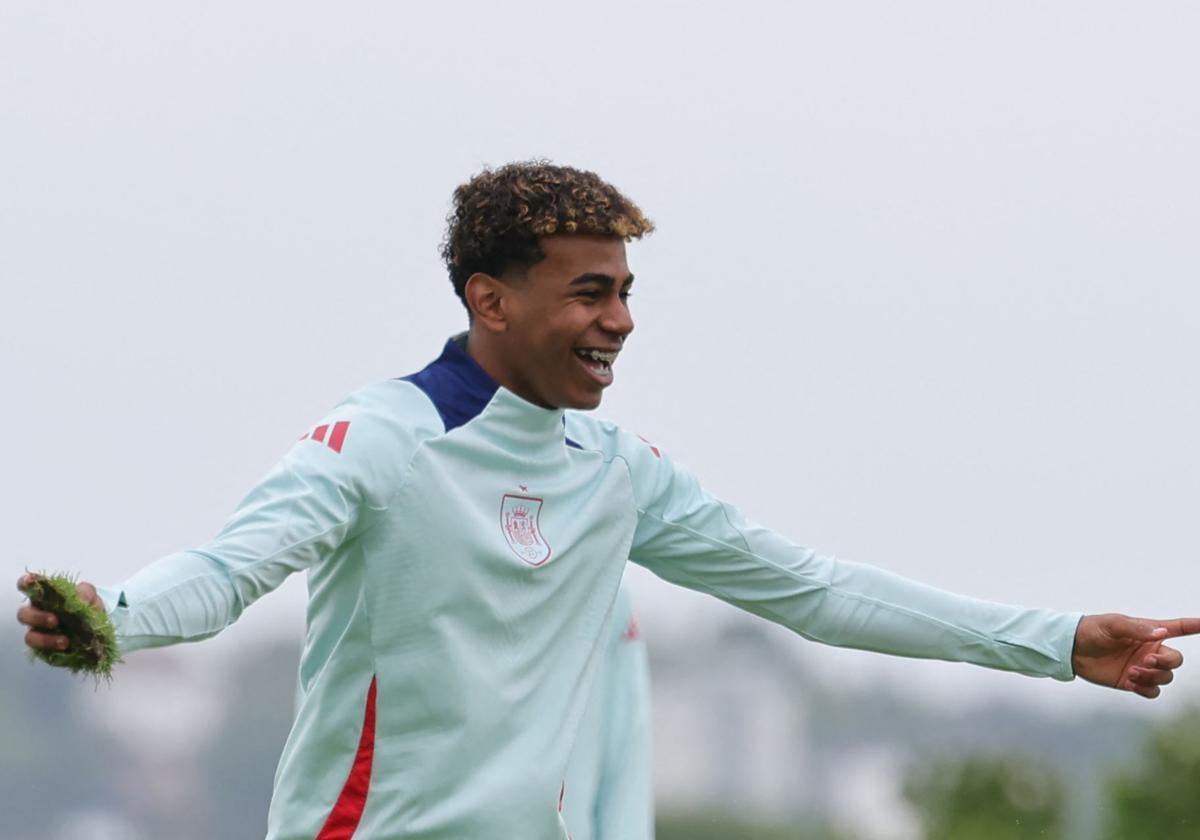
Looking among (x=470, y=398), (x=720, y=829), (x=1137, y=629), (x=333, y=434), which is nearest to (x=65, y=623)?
(x=333, y=434)

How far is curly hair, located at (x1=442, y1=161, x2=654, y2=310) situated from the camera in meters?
7.20

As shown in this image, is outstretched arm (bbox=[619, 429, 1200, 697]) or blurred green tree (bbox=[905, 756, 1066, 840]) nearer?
outstretched arm (bbox=[619, 429, 1200, 697])

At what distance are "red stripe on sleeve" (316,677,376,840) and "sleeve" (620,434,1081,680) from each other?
119 centimetres

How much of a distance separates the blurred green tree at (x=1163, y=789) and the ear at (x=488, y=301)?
26403 millimetres

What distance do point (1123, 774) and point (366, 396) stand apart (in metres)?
28.9

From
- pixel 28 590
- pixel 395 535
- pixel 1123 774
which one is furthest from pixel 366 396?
pixel 1123 774

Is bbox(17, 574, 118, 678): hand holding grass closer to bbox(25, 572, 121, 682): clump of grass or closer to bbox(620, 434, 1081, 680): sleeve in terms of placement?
bbox(25, 572, 121, 682): clump of grass

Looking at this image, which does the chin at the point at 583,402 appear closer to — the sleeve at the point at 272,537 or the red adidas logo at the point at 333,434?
the sleeve at the point at 272,537

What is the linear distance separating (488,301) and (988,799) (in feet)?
92.4

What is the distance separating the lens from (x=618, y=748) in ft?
29.2

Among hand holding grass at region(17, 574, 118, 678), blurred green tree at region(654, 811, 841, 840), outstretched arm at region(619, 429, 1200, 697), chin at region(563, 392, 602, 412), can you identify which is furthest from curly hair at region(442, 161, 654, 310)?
blurred green tree at region(654, 811, 841, 840)

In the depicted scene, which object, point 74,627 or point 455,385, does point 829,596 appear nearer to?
point 455,385

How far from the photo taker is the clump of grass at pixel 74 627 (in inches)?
216

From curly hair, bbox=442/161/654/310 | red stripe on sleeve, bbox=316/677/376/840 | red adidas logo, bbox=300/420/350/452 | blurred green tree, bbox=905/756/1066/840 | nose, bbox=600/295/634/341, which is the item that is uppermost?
curly hair, bbox=442/161/654/310
